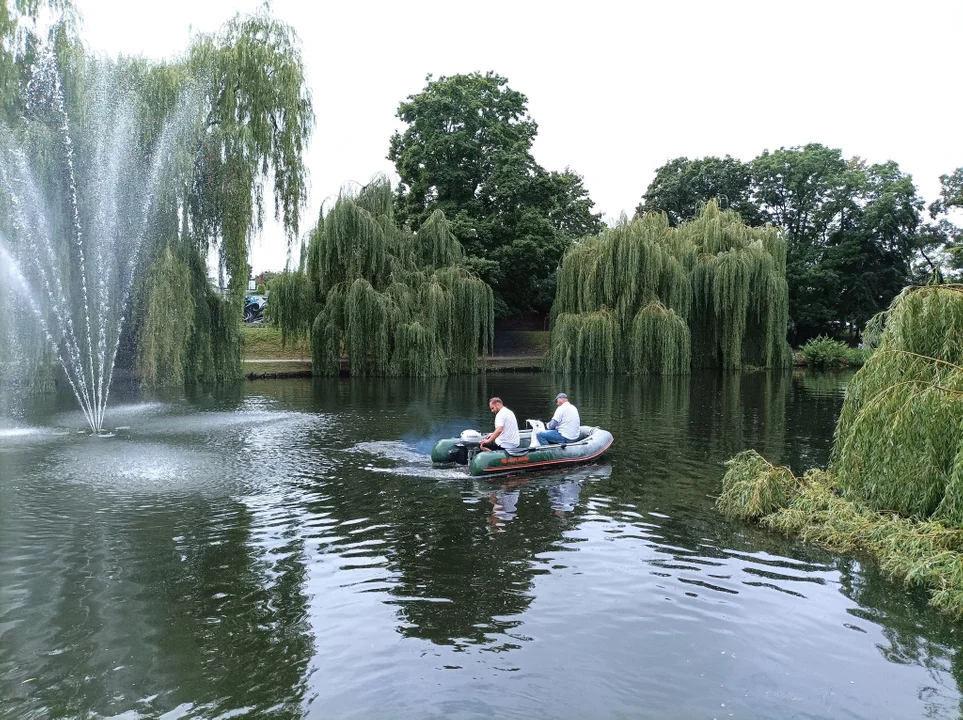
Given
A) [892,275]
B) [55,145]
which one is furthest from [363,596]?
[892,275]

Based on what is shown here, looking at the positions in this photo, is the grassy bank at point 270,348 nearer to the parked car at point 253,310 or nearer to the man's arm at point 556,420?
the parked car at point 253,310

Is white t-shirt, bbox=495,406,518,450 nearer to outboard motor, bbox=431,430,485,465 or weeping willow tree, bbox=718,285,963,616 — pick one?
outboard motor, bbox=431,430,485,465

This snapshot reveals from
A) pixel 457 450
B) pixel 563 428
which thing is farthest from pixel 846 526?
pixel 457 450

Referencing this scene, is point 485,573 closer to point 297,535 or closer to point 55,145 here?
point 297,535

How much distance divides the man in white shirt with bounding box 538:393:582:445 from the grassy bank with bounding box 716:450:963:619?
333 cm

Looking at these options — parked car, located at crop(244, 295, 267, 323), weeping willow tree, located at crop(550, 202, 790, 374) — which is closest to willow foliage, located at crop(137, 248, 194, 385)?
weeping willow tree, located at crop(550, 202, 790, 374)

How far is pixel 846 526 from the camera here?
8.68 meters

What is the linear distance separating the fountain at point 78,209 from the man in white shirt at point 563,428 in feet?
34.8

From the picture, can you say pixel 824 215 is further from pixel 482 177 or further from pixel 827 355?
pixel 482 177

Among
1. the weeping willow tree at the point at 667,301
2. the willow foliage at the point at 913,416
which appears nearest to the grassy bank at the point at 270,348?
the weeping willow tree at the point at 667,301

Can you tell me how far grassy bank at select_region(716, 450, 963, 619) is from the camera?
7137mm

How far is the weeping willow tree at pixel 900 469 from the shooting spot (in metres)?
7.59

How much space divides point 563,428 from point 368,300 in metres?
16.9

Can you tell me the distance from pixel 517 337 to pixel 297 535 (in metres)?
36.0
